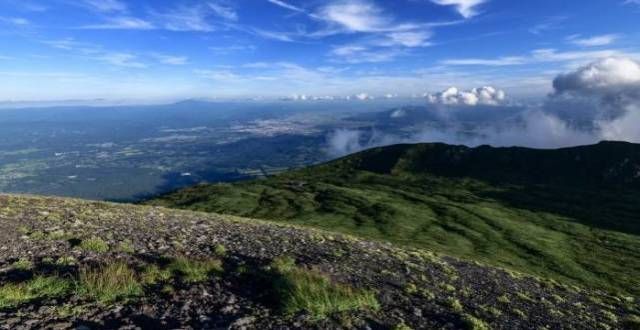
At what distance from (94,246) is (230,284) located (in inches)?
358

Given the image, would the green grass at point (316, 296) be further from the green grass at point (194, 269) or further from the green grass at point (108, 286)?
the green grass at point (108, 286)

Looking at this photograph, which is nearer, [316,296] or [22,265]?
[316,296]

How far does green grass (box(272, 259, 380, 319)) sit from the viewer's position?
14.8 meters

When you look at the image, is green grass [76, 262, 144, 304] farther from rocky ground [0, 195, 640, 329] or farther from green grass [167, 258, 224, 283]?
green grass [167, 258, 224, 283]

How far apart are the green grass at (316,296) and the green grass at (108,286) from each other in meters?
5.05

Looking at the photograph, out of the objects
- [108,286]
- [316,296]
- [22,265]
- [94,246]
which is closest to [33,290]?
[108,286]

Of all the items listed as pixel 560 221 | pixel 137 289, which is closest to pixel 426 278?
pixel 137 289

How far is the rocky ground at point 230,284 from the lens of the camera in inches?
555

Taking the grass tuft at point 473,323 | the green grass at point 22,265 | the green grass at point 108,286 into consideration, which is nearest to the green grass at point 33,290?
the green grass at point 108,286

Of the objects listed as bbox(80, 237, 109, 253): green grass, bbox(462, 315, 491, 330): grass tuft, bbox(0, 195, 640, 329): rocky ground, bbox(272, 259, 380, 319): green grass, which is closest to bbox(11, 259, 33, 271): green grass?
bbox(0, 195, 640, 329): rocky ground

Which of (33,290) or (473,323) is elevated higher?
Answer: (33,290)

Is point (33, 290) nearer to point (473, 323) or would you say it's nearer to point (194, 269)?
point (194, 269)

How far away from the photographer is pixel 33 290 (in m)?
15.3

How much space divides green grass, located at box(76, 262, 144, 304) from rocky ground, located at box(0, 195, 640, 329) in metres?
0.05
